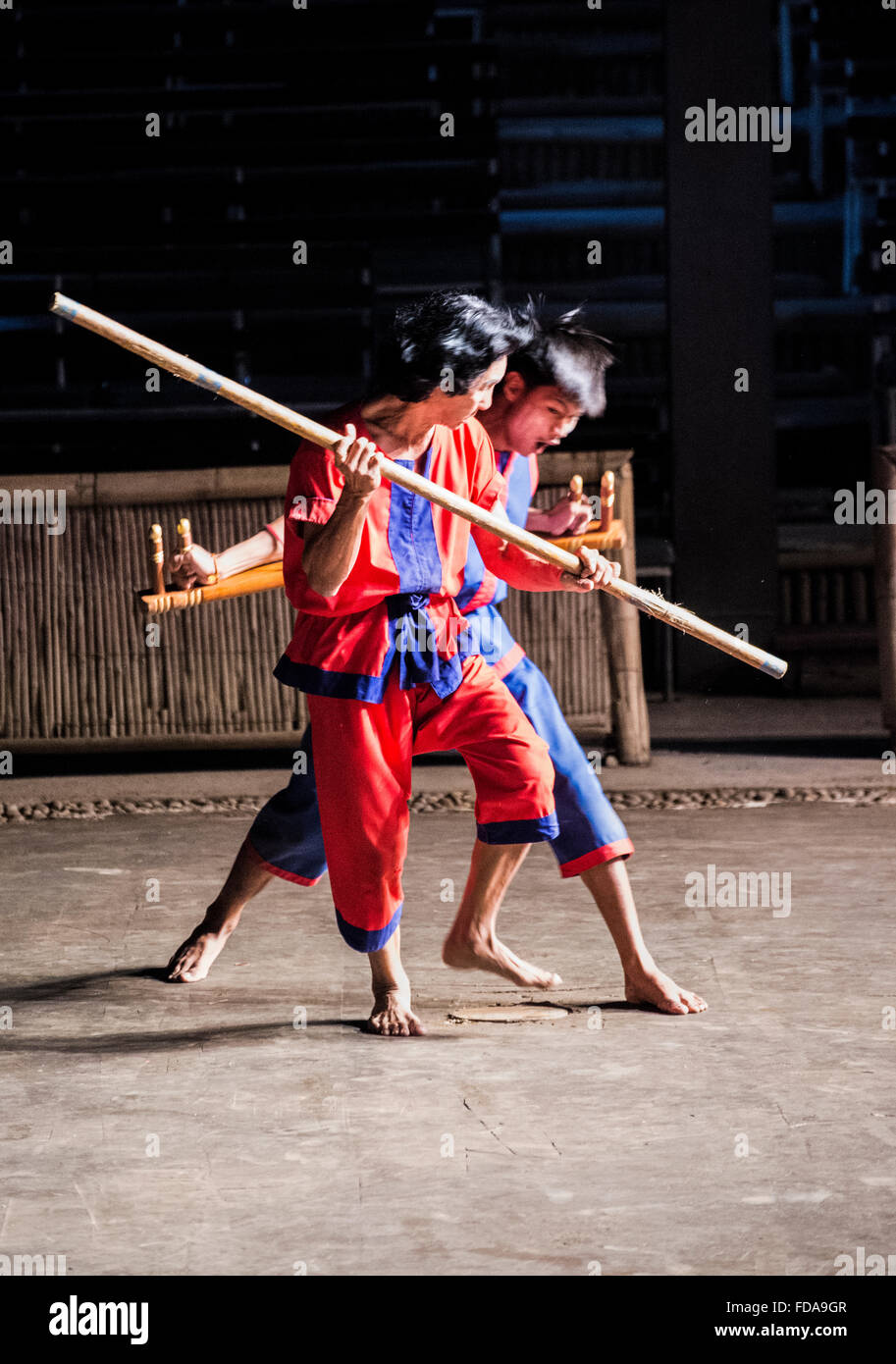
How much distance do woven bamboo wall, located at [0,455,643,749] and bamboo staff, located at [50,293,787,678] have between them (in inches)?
103

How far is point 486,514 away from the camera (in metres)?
3.09

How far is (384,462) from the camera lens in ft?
9.44

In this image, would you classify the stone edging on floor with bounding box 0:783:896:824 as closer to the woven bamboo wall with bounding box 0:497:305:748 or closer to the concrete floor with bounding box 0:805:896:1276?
the woven bamboo wall with bounding box 0:497:305:748

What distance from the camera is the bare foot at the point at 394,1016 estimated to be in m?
3.29

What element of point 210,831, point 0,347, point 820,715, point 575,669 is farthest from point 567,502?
point 0,347

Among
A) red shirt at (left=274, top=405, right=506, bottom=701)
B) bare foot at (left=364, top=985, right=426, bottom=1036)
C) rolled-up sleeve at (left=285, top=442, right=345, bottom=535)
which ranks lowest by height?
bare foot at (left=364, top=985, right=426, bottom=1036)

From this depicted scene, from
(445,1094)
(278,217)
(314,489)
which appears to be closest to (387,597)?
(314,489)

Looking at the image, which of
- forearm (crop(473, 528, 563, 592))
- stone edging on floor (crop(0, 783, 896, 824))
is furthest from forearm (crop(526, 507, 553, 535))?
stone edging on floor (crop(0, 783, 896, 824))

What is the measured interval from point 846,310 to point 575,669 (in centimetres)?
361

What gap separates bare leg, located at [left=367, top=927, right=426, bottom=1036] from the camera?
129 inches

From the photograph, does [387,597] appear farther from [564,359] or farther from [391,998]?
[391,998]

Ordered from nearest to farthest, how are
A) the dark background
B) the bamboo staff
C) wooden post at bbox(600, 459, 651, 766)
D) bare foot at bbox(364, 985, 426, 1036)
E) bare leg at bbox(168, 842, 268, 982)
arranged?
the bamboo staff < bare foot at bbox(364, 985, 426, 1036) < bare leg at bbox(168, 842, 268, 982) < wooden post at bbox(600, 459, 651, 766) < the dark background

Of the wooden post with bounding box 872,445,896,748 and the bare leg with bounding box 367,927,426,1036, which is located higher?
the wooden post with bounding box 872,445,896,748

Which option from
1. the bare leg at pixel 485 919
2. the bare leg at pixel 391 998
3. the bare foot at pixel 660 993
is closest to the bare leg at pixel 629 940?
the bare foot at pixel 660 993
